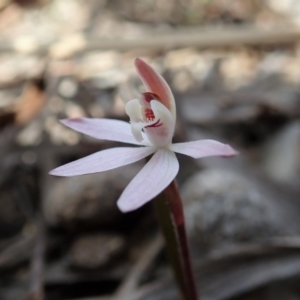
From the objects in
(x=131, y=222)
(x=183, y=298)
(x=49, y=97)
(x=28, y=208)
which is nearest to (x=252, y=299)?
(x=183, y=298)

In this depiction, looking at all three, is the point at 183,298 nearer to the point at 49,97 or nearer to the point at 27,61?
the point at 49,97

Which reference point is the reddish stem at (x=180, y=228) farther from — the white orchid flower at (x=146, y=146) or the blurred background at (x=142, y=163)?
the blurred background at (x=142, y=163)

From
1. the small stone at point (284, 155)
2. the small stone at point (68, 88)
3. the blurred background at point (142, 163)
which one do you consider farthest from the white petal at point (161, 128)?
the small stone at point (68, 88)

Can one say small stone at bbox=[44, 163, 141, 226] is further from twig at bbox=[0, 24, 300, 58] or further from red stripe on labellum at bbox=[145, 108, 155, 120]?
twig at bbox=[0, 24, 300, 58]

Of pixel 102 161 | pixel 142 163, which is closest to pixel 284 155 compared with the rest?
pixel 142 163

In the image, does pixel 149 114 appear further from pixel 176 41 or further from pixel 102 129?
pixel 176 41

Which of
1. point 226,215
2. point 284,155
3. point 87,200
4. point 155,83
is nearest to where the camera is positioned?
point 155,83
